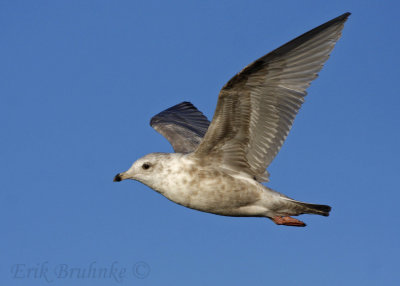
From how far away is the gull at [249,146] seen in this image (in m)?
10.8

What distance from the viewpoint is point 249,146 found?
11773mm

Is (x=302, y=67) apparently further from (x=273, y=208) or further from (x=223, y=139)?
(x=273, y=208)

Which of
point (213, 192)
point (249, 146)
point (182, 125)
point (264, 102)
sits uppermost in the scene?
point (182, 125)

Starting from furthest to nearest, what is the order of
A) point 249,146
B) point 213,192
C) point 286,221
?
point 286,221
point 249,146
point 213,192

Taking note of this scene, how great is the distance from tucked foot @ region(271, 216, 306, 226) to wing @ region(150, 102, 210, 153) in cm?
306

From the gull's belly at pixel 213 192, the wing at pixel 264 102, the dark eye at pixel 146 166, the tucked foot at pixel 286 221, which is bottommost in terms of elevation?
the tucked foot at pixel 286 221

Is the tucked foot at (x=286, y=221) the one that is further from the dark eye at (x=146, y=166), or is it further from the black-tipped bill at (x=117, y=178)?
the black-tipped bill at (x=117, y=178)

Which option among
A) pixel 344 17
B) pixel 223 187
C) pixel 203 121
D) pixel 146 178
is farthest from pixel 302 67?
pixel 203 121

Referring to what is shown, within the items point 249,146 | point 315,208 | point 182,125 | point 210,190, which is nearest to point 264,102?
point 249,146

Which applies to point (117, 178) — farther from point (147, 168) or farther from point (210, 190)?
point (210, 190)

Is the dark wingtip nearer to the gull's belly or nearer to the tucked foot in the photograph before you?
the gull's belly

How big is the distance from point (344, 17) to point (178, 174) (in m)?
4.18

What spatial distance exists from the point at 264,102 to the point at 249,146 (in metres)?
1.01

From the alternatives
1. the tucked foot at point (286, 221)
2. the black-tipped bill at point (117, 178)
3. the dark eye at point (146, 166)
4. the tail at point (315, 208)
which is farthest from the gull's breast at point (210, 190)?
the black-tipped bill at point (117, 178)
